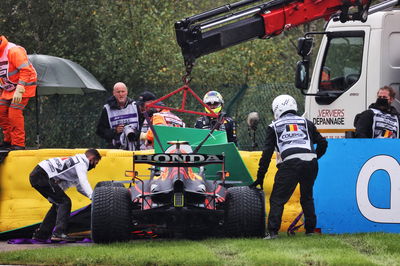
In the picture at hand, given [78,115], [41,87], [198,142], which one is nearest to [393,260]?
[198,142]

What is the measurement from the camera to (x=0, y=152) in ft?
45.0

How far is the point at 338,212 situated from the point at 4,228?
4.46 meters

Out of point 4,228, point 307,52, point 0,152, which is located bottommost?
point 4,228

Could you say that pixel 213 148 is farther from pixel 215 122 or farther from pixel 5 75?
pixel 5 75

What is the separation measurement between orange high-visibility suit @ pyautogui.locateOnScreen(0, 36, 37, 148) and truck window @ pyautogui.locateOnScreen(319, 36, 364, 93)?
4515 mm

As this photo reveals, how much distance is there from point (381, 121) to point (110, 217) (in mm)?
4497

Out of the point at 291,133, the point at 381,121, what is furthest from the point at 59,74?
Result: the point at 291,133

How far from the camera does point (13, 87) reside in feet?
47.6

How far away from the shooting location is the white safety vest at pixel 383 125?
1390 cm

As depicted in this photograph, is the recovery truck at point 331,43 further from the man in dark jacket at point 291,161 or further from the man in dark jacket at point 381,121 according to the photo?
the man in dark jacket at point 291,161

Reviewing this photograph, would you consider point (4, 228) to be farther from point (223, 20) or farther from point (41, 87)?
point (41, 87)

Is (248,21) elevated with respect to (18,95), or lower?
elevated

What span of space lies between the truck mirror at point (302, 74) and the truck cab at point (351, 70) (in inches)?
23.1

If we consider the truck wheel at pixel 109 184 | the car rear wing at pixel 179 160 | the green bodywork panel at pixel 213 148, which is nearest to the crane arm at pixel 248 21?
the green bodywork panel at pixel 213 148
